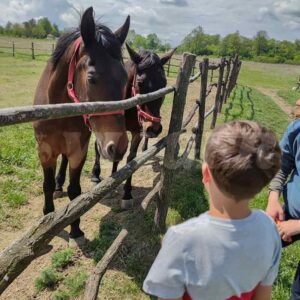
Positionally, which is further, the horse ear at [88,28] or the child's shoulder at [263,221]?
the horse ear at [88,28]

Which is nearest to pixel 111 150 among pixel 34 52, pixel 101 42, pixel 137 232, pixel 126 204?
pixel 101 42

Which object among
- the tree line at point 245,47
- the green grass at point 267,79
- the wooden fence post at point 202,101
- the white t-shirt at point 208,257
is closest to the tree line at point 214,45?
the tree line at point 245,47

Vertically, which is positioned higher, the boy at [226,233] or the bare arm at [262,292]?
the boy at [226,233]

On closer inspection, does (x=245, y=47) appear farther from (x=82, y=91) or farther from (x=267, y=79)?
(x=82, y=91)

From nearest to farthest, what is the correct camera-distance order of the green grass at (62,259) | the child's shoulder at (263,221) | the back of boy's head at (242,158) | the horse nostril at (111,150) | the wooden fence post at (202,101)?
the back of boy's head at (242,158) < the child's shoulder at (263,221) < the horse nostril at (111,150) < the green grass at (62,259) < the wooden fence post at (202,101)

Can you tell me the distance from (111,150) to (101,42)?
933mm

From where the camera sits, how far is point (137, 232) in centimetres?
381

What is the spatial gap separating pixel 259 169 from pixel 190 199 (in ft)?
11.9

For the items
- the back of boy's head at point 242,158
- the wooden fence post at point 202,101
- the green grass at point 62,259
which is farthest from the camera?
the wooden fence post at point 202,101

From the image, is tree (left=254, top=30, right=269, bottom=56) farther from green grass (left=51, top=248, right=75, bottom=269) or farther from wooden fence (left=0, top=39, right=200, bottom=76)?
green grass (left=51, top=248, right=75, bottom=269)

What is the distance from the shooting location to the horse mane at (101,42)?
9.41ft

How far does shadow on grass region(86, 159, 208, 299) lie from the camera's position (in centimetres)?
308

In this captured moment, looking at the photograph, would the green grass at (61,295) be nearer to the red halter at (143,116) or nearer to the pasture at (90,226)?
the pasture at (90,226)

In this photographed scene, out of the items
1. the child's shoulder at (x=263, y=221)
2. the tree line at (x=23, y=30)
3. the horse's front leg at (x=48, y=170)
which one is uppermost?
the tree line at (x=23, y=30)
